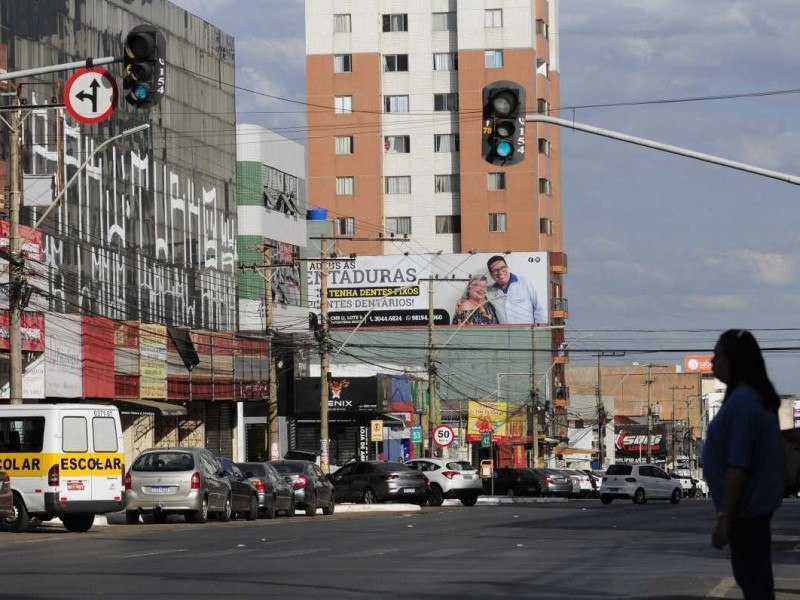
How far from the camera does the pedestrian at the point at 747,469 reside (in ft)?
27.9

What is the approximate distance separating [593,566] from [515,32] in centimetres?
9431

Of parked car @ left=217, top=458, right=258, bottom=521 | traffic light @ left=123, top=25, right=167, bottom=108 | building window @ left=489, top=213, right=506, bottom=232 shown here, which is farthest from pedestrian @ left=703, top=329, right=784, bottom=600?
building window @ left=489, top=213, right=506, bottom=232

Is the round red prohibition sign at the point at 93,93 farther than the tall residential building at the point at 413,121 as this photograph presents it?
No

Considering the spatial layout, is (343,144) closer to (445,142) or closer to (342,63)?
(342,63)

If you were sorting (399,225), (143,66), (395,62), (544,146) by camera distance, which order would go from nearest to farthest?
(143,66) < (544,146) < (395,62) < (399,225)

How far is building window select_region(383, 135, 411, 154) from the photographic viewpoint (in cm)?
11475

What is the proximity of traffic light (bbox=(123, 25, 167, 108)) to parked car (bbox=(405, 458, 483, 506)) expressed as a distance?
3465 centimetres

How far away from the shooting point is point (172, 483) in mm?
Answer: 33594

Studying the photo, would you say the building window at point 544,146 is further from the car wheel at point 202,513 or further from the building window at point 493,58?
the car wheel at point 202,513

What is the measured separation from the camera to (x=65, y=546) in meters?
24.4

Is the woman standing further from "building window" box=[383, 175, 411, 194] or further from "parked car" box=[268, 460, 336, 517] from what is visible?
"parked car" box=[268, 460, 336, 517]

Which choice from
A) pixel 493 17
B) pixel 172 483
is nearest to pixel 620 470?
pixel 172 483

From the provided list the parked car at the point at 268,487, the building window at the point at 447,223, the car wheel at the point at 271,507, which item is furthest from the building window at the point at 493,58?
the car wheel at the point at 271,507

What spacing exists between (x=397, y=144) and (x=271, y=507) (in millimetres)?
77526
